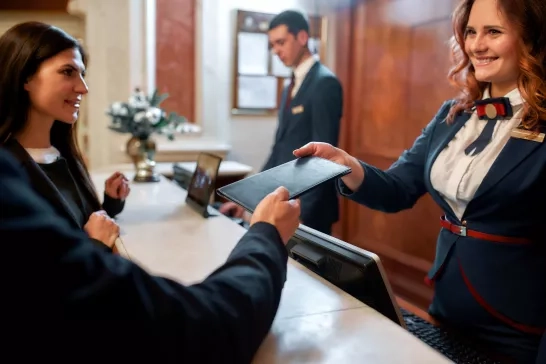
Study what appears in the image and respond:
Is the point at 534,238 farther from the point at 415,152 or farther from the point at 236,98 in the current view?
the point at 236,98

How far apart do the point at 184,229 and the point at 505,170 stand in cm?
88

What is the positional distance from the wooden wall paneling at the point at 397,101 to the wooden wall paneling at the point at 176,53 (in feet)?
3.08

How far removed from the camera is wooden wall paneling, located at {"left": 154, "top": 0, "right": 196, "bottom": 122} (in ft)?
10.6

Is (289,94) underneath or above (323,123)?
above

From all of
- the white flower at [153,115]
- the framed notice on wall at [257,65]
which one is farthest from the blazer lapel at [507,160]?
the framed notice on wall at [257,65]

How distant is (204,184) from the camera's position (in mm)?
1800

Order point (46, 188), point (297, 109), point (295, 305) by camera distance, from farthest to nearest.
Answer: point (297, 109), point (46, 188), point (295, 305)

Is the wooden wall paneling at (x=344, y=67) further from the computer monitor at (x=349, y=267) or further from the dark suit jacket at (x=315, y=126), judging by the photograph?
the computer monitor at (x=349, y=267)

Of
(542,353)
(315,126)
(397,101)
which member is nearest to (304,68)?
(315,126)

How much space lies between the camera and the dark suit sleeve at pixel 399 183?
1396mm

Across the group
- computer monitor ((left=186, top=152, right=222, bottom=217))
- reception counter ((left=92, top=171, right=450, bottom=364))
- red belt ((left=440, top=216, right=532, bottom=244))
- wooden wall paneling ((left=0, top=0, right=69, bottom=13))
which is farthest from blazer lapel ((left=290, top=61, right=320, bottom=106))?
wooden wall paneling ((left=0, top=0, right=69, bottom=13))

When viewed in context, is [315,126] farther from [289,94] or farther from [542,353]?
[542,353]

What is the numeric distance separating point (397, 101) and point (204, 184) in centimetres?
147

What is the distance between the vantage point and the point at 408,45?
109 inches
